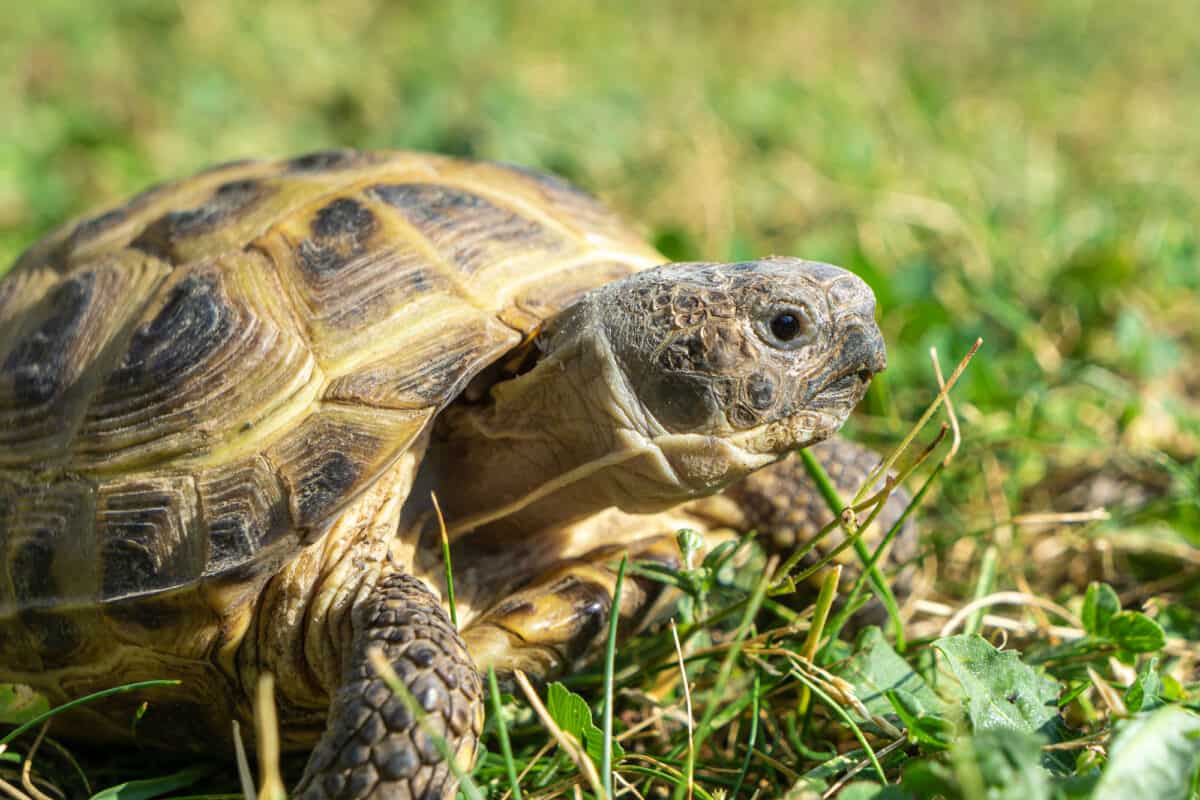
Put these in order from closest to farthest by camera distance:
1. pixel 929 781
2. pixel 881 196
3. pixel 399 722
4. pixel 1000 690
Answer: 1. pixel 929 781
2. pixel 399 722
3. pixel 1000 690
4. pixel 881 196

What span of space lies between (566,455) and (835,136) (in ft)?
13.5

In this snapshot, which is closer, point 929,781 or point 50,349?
point 929,781

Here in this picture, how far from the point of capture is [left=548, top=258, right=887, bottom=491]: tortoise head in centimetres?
209

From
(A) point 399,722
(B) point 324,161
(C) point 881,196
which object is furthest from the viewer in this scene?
(C) point 881,196

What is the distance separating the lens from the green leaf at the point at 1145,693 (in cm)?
194

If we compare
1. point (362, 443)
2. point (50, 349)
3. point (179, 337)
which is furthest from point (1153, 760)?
point (50, 349)

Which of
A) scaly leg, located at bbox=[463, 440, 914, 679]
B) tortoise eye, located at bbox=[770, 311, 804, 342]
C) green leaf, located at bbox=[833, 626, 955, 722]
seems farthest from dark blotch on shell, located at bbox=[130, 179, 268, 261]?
green leaf, located at bbox=[833, 626, 955, 722]

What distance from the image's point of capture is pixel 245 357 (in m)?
2.22

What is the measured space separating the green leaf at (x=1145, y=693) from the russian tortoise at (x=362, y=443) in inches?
28.7

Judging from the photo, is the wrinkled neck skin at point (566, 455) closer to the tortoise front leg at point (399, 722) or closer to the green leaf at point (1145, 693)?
the tortoise front leg at point (399, 722)

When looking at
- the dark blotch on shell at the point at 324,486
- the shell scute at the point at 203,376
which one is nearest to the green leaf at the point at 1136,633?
the dark blotch on shell at the point at 324,486

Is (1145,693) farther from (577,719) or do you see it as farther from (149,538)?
(149,538)

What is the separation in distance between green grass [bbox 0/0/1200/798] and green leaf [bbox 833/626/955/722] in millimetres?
10

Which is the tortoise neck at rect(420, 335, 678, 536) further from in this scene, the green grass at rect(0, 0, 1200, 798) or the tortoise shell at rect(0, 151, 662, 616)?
the green grass at rect(0, 0, 1200, 798)
